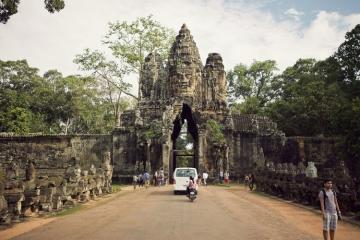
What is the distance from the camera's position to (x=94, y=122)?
2409 inches

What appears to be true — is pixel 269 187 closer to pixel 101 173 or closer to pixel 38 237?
pixel 101 173

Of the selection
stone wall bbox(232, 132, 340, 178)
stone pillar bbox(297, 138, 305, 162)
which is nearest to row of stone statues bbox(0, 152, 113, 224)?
stone wall bbox(232, 132, 340, 178)

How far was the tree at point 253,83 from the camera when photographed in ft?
200

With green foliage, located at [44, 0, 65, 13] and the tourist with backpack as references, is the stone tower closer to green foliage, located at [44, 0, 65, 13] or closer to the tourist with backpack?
green foliage, located at [44, 0, 65, 13]

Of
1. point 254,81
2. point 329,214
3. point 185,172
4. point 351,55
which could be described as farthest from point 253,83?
point 329,214

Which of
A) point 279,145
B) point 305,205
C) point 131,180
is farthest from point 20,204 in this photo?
point 279,145

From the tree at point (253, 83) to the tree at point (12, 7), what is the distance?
48.2m

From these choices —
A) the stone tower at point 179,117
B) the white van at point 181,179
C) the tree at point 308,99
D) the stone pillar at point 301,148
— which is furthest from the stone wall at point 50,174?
the tree at point 308,99

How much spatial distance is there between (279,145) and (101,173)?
19.8 m

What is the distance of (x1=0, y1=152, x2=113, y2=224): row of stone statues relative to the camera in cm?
1296

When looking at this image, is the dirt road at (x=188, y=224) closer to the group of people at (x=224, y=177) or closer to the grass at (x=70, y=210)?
the grass at (x=70, y=210)

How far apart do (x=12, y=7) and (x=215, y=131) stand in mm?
27032

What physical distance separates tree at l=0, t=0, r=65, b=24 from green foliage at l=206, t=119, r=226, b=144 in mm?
25962

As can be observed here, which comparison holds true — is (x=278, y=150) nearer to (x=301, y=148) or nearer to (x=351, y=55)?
(x=301, y=148)
